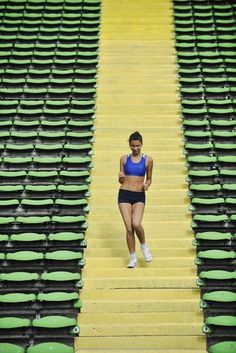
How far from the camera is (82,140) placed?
701 cm

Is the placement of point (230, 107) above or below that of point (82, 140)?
above

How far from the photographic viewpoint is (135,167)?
15.3ft

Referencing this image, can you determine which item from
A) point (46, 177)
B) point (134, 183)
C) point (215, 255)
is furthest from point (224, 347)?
point (46, 177)

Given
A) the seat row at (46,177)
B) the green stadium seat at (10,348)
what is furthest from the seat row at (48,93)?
the green stadium seat at (10,348)

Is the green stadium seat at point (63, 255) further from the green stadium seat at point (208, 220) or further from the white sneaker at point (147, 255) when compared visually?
the green stadium seat at point (208, 220)

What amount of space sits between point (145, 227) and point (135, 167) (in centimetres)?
110

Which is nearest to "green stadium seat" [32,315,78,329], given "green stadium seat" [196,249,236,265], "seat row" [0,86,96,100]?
"green stadium seat" [196,249,236,265]

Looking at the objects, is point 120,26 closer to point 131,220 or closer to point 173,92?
point 173,92

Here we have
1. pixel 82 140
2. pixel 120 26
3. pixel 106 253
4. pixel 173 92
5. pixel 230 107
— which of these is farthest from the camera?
pixel 120 26

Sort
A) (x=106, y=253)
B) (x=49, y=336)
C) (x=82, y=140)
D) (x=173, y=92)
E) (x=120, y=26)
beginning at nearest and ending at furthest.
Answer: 1. (x=49, y=336)
2. (x=106, y=253)
3. (x=82, y=140)
4. (x=173, y=92)
5. (x=120, y=26)

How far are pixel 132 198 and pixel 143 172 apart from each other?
0.30 m

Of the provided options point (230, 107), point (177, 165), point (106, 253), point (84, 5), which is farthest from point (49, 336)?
point (84, 5)

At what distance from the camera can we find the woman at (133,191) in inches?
178

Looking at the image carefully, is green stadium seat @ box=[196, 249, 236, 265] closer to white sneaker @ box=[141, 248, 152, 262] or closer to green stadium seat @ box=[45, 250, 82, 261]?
white sneaker @ box=[141, 248, 152, 262]
